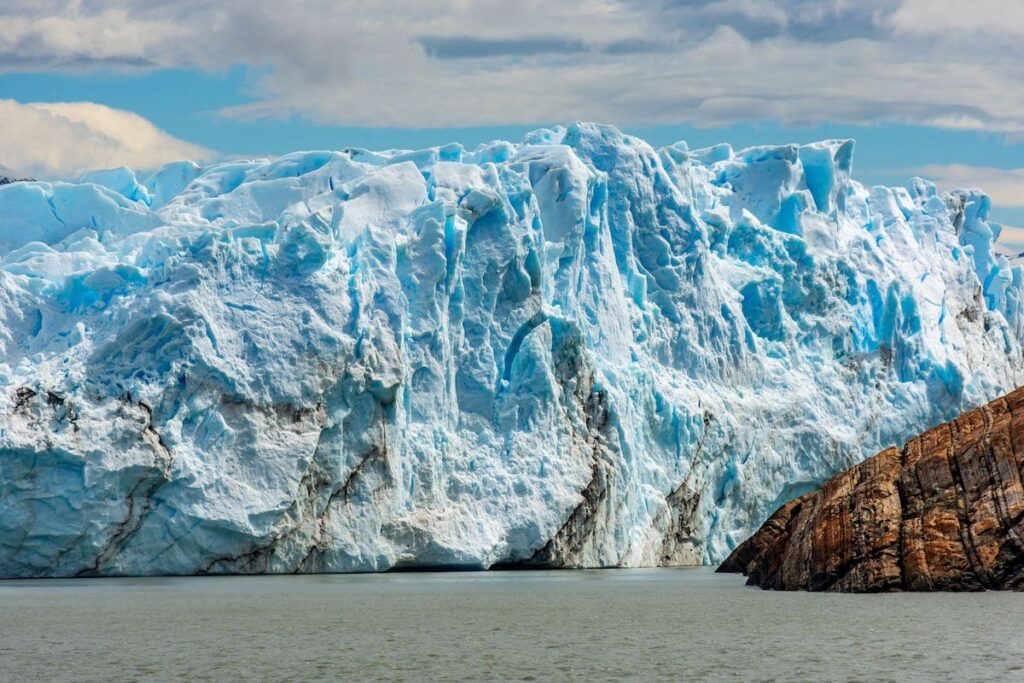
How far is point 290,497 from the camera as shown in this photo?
2822 cm

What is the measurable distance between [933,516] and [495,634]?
620cm

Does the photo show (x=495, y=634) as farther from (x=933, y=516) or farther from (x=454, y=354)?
(x=454, y=354)

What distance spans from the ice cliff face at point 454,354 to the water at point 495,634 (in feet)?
8.25

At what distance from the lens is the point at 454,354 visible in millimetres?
32719

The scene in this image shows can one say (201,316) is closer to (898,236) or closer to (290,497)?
(290,497)

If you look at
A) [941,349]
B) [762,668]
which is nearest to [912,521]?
[762,668]

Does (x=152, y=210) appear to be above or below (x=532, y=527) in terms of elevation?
above

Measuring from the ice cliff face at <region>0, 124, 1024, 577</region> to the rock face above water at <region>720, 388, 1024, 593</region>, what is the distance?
405 inches

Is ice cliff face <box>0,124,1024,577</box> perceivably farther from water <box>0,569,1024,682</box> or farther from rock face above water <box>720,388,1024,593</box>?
rock face above water <box>720,388,1024,593</box>

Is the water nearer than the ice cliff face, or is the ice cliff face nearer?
the water

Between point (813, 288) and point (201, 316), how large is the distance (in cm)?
1754

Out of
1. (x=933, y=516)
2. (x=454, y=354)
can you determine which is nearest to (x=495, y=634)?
(x=933, y=516)

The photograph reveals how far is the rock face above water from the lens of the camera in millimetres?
20000

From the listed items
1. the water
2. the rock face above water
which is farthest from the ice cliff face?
the rock face above water
